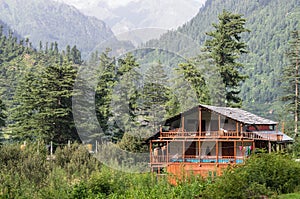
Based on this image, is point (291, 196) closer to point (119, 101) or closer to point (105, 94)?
point (119, 101)

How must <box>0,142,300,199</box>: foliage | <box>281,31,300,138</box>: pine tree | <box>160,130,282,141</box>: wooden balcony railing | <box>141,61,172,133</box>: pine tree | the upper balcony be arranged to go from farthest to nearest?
1. <box>281,31,300,138</box>: pine tree
2. <box>141,61,172,133</box>: pine tree
3. <box>160,130,282,141</box>: wooden balcony railing
4. the upper balcony
5. <box>0,142,300,199</box>: foliage

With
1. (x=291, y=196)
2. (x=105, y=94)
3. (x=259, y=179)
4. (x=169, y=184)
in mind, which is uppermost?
(x=105, y=94)

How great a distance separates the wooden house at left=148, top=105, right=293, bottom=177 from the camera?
31.7 meters

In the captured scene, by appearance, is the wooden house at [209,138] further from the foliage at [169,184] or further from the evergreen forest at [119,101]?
the foliage at [169,184]

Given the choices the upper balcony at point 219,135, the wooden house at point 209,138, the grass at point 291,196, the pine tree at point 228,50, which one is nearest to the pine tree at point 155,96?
the pine tree at point 228,50

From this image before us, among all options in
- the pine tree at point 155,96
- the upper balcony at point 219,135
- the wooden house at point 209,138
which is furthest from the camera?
the pine tree at point 155,96

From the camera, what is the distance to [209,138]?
3262 cm

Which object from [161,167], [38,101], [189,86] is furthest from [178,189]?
[38,101]

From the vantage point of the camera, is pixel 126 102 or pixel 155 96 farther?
pixel 155 96

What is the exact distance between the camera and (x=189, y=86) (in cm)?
4172

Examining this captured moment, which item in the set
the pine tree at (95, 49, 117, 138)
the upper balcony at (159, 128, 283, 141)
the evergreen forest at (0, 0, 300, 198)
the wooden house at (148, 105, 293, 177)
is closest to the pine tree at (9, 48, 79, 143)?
the evergreen forest at (0, 0, 300, 198)

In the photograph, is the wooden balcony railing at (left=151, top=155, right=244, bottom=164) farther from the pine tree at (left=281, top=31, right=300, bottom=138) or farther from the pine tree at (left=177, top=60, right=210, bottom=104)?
the pine tree at (left=281, top=31, right=300, bottom=138)

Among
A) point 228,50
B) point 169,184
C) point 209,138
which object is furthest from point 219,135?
point 228,50

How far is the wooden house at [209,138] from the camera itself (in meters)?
31.7
